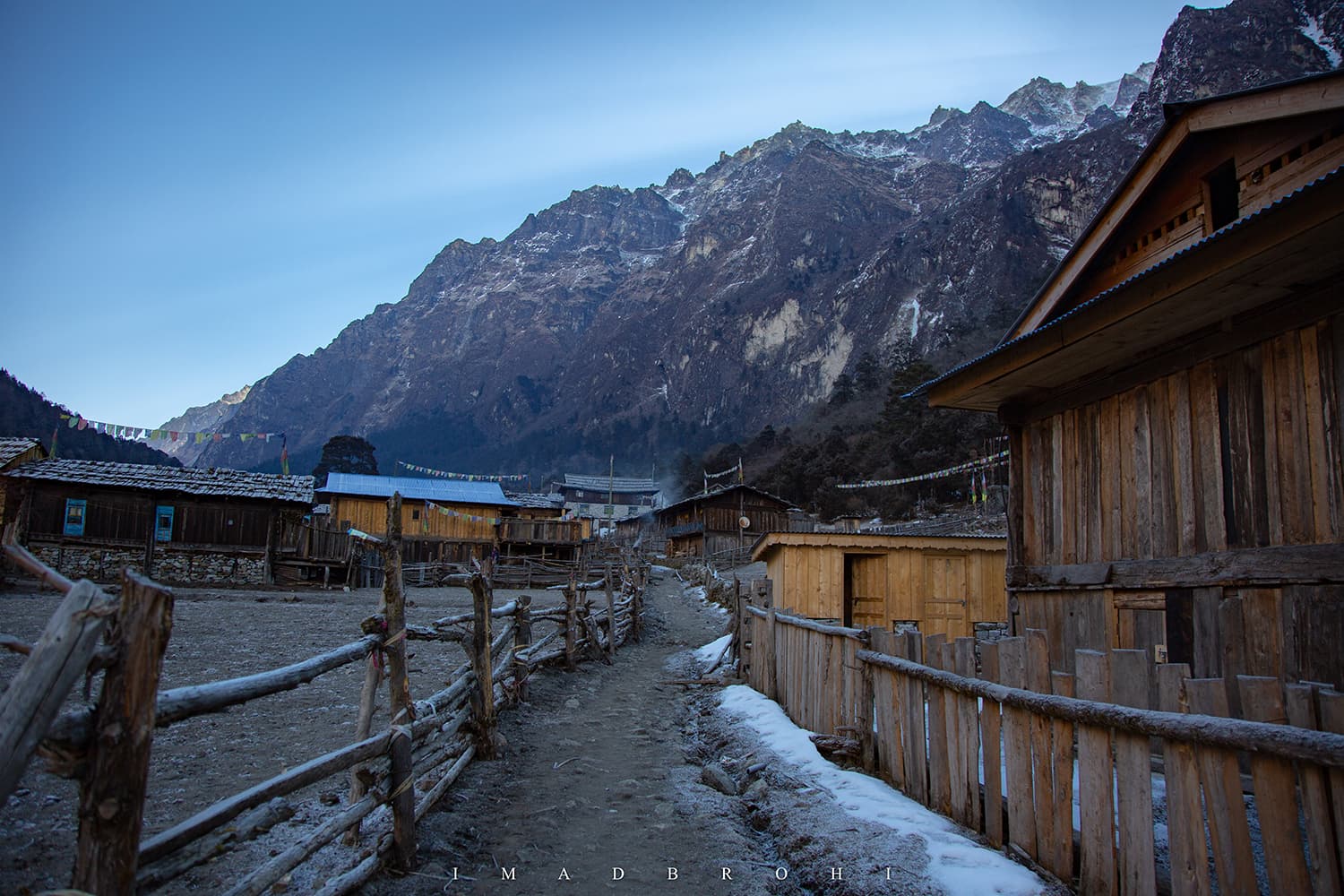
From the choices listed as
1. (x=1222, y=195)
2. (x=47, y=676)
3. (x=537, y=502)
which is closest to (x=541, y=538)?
(x=537, y=502)

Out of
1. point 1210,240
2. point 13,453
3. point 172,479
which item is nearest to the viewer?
point 1210,240

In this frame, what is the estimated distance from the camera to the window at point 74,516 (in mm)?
27984

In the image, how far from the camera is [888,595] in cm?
1686

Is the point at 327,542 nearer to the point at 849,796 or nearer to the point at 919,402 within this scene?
the point at 849,796

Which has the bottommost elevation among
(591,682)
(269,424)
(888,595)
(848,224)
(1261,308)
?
(591,682)

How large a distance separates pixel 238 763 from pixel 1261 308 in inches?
361

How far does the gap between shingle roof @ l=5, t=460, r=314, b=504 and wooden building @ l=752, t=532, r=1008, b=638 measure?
2190cm

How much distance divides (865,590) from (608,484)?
79312 millimetres

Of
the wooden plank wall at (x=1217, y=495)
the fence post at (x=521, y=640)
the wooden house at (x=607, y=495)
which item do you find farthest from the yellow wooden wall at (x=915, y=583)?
the wooden house at (x=607, y=495)

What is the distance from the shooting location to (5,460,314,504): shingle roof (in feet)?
91.0

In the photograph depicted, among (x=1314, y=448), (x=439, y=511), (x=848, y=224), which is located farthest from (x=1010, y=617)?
(x=848, y=224)

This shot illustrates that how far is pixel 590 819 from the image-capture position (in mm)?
6109

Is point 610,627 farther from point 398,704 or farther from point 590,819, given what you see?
point 398,704

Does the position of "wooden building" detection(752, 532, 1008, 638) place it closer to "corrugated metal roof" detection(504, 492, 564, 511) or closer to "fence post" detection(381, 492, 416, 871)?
"fence post" detection(381, 492, 416, 871)
